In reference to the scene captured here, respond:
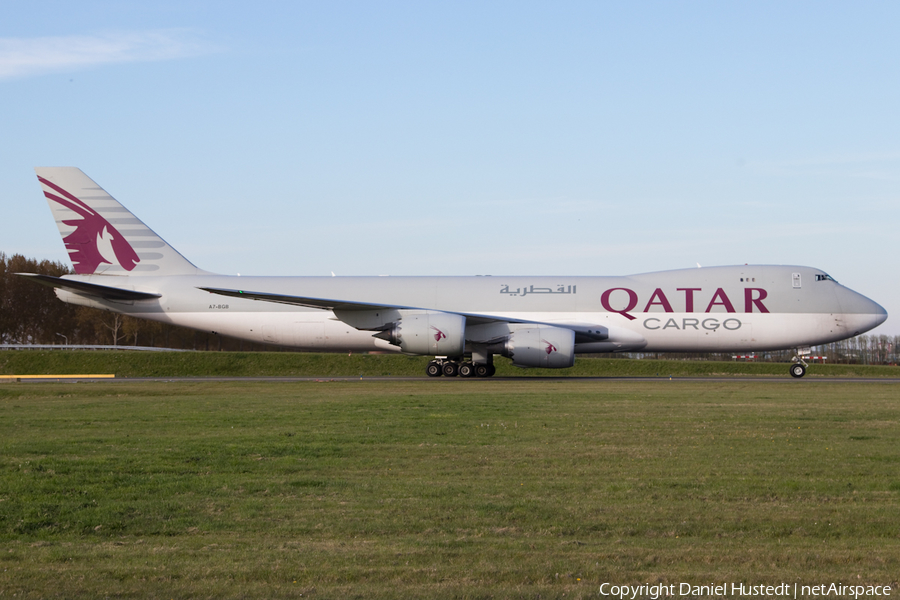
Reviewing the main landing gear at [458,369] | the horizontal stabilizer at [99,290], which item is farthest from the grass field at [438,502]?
the main landing gear at [458,369]

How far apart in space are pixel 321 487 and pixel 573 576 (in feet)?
12.1

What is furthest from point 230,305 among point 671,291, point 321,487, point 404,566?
point 404,566

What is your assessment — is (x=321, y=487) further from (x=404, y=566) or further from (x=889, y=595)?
(x=889, y=595)

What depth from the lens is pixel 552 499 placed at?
25.5 ft

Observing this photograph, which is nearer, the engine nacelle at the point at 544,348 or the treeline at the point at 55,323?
the engine nacelle at the point at 544,348

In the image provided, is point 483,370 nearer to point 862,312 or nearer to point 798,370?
point 798,370

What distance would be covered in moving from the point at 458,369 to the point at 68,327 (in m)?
57.9

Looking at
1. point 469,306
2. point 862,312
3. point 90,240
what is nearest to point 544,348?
point 469,306

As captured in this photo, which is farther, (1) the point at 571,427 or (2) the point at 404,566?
(1) the point at 571,427

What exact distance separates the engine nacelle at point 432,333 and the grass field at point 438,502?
40.4 ft

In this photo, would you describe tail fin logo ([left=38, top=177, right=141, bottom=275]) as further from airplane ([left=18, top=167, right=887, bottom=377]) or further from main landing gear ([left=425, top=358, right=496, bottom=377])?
main landing gear ([left=425, top=358, right=496, bottom=377])

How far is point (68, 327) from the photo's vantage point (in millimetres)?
75938

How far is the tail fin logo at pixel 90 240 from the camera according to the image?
3161 cm

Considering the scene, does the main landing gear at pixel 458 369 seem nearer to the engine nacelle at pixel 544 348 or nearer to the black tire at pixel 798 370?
the engine nacelle at pixel 544 348
